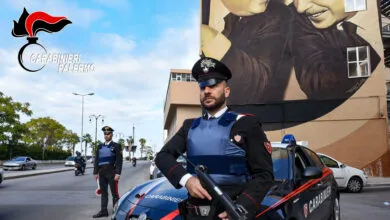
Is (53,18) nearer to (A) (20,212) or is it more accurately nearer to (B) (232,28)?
(A) (20,212)

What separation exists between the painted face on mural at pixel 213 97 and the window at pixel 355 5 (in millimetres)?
21722

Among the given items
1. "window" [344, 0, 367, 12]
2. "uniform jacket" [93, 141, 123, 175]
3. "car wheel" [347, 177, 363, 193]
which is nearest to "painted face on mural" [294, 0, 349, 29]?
"window" [344, 0, 367, 12]

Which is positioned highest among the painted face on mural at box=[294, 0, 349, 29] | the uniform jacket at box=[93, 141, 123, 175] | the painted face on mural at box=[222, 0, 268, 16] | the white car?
the painted face on mural at box=[222, 0, 268, 16]

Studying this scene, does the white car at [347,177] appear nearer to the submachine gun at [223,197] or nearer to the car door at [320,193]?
the car door at [320,193]

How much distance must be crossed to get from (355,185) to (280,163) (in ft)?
30.7

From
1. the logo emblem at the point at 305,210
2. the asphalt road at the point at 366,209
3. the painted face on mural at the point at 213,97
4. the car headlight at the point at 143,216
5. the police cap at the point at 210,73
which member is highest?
the police cap at the point at 210,73

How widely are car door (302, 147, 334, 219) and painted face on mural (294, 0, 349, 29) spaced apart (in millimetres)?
18609

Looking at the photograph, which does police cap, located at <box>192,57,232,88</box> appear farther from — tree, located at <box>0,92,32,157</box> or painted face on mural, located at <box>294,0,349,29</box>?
tree, located at <box>0,92,32,157</box>

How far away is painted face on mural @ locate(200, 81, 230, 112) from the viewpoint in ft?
7.62

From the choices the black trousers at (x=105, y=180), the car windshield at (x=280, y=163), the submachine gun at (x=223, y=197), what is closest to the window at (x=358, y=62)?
the black trousers at (x=105, y=180)

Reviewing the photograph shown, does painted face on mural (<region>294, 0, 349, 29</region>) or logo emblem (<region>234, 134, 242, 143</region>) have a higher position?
painted face on mural (<region>294, 0, 349, 29</region>)

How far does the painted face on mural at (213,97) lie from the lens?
2.32 meters

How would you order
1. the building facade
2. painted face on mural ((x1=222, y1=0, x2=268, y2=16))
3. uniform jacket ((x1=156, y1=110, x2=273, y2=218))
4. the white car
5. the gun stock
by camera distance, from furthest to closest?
1. painted face on mural ((x1=222, y1=0, x2=268, y2=16))
2. the building facade
3. the white car
4. uniform jacket ((x1=156, y1=110, x2=273, y2=218))
5. the gun stock

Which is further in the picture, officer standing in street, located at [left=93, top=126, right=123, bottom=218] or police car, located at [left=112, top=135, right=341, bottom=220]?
officer standing in street, located at [left=93, top=126, right=123, bottom=218]
